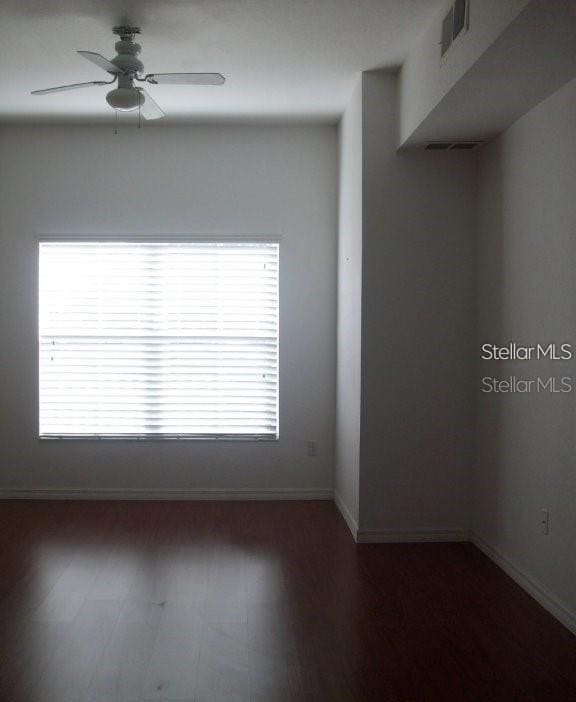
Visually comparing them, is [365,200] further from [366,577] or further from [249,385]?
[366,577]

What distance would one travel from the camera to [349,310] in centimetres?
532

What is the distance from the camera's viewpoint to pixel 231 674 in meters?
3.02

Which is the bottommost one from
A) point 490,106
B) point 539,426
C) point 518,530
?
point 518,530

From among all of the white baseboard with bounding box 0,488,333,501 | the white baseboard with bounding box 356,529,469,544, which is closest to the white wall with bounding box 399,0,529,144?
the white baseboard with bounding box 356,529,469,544

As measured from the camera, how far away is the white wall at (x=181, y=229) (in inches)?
233

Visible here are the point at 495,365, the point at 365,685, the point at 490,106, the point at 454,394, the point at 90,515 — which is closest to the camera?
the point at 365,685

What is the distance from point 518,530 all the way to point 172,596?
1945mm

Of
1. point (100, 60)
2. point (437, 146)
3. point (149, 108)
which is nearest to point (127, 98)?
point (100, 60)

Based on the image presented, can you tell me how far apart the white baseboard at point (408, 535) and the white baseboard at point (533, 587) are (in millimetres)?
159

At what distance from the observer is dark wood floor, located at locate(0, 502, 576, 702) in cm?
294

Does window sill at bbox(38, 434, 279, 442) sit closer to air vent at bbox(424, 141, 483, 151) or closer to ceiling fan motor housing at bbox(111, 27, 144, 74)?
air vent at bbox(424, 141, 483, 151)

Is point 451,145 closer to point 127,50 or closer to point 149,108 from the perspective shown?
point 149,108

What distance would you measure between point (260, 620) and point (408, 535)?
1577 mm

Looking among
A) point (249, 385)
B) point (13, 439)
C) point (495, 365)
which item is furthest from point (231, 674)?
point (13, 439)
